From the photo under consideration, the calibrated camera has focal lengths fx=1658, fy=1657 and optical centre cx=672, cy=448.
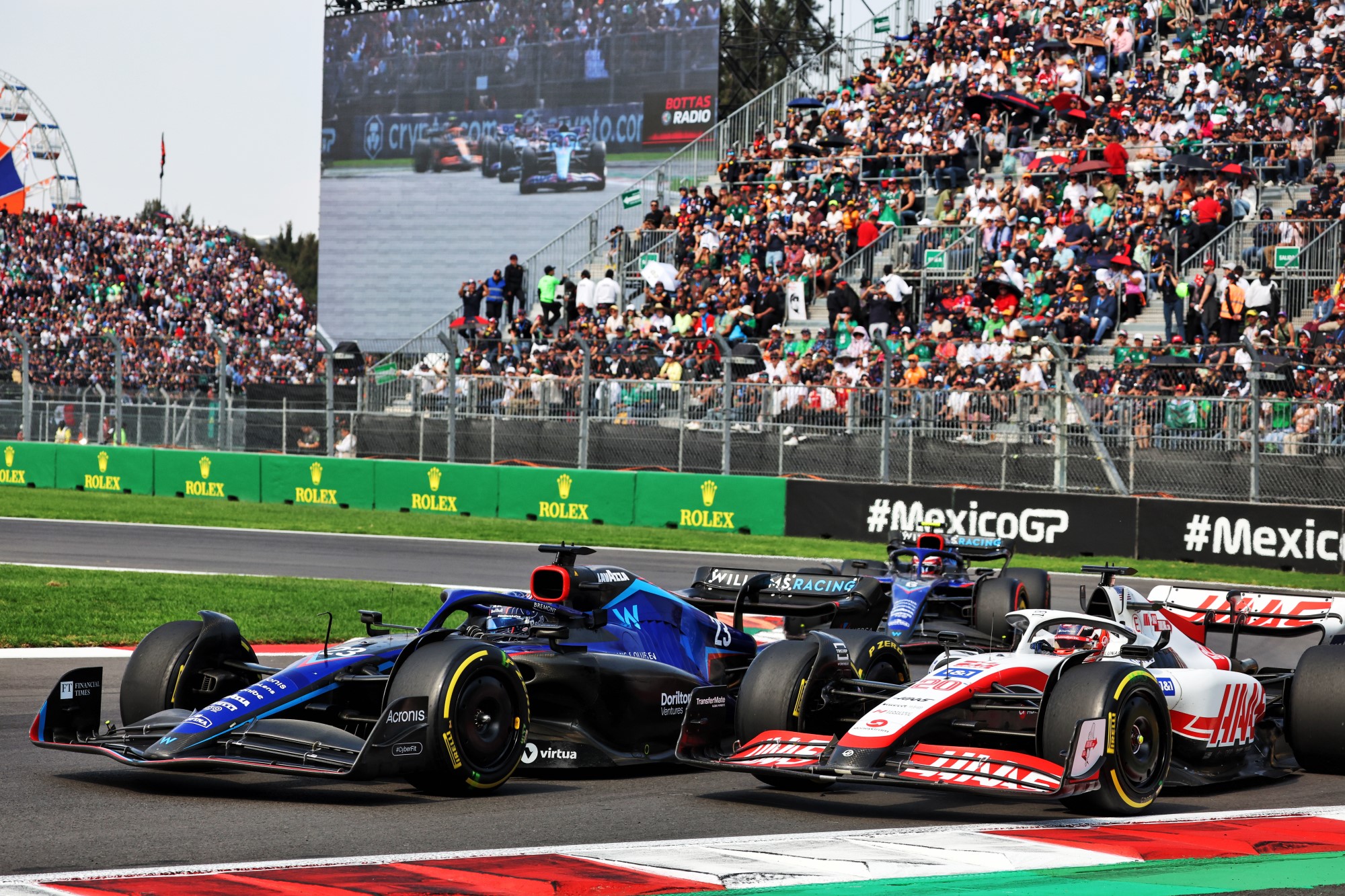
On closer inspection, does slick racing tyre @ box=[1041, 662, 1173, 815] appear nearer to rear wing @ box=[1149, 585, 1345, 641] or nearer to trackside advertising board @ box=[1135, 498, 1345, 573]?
rear wing @ box=[1149, 585, 1345, 641]

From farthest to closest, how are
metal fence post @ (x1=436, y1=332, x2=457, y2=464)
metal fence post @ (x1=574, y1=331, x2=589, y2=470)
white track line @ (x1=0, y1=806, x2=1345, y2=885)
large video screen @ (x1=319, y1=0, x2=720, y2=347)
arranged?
large video screen @ (x1=319, y1=0, x2=720, y2=347) → metal fence post @ (x1=436, y1=332, x2=457, y2=464) → metal fence post @ (x1=574, y1=331, x2=589, y2=470) → white track line @ (x1=0, y1=806, x2=1345, y2=885)

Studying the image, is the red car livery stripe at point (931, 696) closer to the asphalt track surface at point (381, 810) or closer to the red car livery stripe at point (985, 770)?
the red car livery stripe at point (985, 770)

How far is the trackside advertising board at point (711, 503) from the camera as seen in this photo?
23969mm

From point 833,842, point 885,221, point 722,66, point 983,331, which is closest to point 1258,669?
point 833,842

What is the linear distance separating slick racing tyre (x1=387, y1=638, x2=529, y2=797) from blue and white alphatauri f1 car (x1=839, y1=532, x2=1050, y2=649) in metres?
4.78

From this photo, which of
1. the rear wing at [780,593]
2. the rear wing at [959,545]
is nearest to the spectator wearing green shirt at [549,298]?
the rear wing at [959,545]

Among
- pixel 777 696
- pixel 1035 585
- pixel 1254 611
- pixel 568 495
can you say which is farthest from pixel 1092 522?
pixel 777 696

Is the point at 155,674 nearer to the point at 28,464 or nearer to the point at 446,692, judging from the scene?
the point at 446,692

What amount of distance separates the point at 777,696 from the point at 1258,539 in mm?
14246

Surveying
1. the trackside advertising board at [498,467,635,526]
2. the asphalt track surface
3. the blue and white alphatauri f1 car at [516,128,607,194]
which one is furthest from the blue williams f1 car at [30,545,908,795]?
the blue and white alphatauri f1 car at [516,128,607,194]

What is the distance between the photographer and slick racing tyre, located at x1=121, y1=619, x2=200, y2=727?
7.82 meters

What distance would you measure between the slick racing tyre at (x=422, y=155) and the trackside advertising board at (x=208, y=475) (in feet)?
57.1

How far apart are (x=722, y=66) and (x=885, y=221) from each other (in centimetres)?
1888

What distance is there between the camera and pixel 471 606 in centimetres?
823
